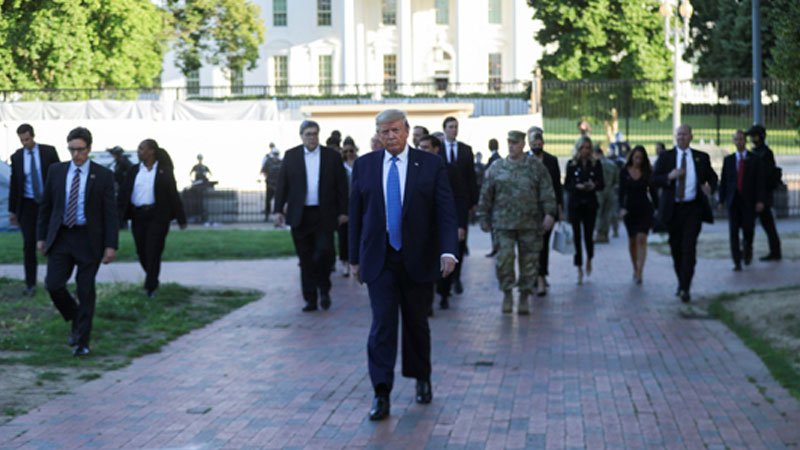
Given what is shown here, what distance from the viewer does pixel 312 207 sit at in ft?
44.7

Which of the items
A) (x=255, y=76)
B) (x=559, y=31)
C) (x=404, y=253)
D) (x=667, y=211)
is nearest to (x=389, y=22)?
(x=255, y=76)

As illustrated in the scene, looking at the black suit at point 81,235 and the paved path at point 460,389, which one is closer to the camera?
the paved path at point 460,389

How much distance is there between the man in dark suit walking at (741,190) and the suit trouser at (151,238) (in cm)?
742

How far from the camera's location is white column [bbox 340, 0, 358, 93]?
74.6 meters

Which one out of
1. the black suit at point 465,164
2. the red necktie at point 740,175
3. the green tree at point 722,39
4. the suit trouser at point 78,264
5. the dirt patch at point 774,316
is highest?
the green tree at point 722,39

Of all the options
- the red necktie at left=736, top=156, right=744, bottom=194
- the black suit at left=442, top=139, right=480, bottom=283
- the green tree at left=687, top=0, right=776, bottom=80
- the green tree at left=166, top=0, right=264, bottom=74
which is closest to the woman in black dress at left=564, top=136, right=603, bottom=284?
the black suit at left=442, top=139, right=480, bottom=283

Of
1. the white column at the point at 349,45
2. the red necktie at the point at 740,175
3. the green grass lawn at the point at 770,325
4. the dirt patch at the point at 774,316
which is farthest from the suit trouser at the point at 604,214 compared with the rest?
the white column at the point at 349,45

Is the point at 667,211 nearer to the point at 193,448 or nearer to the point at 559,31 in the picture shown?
the point at 193,448

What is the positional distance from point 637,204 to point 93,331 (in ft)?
A: 23.3

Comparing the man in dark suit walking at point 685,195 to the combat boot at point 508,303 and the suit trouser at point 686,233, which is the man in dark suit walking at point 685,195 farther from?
the combat boot at point 508,303

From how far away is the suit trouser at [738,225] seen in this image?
17641 millimetres

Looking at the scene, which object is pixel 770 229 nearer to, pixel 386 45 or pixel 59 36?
pixel 59 36


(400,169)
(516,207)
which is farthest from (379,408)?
(516,207)

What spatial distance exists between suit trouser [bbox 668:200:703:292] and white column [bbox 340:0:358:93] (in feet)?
198
